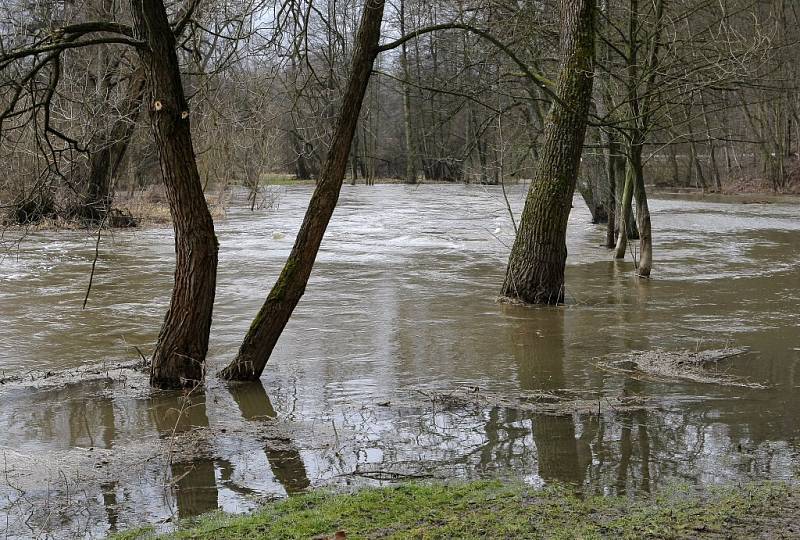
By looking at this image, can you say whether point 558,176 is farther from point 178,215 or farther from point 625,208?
point 178,215

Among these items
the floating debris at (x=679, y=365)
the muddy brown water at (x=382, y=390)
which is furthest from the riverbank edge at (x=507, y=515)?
the floating debris at (x=679, y=365)

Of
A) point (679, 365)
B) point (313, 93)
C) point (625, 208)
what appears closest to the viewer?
point (679, 365)

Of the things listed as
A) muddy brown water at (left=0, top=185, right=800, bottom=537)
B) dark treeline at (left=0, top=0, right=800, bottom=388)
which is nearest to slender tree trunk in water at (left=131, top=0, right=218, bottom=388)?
Answer: dark treeline at (left=0, top=0, right=800, bottom=388)

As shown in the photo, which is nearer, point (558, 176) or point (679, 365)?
point (679, 365)

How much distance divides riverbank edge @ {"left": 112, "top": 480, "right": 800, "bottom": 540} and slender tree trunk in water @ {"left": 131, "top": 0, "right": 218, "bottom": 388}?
3.20 metres

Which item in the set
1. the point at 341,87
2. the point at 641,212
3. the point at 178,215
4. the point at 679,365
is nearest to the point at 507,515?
the point at 178,215

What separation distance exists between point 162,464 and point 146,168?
28.6m

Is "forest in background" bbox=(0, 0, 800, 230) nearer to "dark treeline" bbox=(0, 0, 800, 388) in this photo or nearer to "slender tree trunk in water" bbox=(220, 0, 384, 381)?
"dark treeline" bbox=(0, 0, 800, 388)

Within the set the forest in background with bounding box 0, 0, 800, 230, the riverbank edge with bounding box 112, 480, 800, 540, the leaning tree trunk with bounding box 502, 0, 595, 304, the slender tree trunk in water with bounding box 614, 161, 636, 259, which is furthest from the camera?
the slender tree trunk in water with bounding box 614, 161, 636, 259

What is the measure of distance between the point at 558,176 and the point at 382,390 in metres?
5.04

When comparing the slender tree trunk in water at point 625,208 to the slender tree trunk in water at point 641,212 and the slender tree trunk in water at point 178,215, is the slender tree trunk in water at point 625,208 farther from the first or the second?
the slender tree trunk in water at point 178,215

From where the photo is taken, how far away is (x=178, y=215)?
7.96 meters

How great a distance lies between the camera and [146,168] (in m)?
33.2

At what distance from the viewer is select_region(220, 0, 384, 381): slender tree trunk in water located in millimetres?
8336
